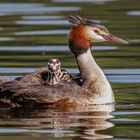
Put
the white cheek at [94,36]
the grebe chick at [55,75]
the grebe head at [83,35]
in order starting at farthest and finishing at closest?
the white cheek at [94,36]
the grebe head at [83,35]
the grebe chick at [55,75]

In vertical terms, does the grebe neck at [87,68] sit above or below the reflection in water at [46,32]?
below

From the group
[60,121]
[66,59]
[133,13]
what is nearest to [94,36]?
[60,121]

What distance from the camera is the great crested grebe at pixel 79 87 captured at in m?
19.0

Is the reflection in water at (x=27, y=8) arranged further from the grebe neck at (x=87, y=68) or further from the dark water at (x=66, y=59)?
the grebe neck at (x=87, y=68)

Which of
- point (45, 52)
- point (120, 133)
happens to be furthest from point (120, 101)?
point (45, 52)

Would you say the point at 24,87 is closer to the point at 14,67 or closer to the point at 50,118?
the point at 50,118

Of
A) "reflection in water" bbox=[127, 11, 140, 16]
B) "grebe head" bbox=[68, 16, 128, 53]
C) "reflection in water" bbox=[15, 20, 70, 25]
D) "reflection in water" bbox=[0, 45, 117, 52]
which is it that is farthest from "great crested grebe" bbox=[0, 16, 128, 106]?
"reflection in water" bbox=[127, 11, 140, 16]

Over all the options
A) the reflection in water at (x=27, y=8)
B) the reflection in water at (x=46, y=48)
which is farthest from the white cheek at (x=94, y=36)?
the reflection in water at (x=27, y=8)

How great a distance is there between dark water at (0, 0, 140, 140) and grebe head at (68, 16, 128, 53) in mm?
1083

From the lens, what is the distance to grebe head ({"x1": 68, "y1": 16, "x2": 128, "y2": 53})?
1950cm

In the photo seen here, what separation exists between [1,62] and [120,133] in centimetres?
661

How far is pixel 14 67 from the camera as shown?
22.2 meters

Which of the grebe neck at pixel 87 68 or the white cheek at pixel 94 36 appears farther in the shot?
the white cheek at pixel 94 36

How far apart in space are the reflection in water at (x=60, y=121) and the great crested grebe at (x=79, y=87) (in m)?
0.18
